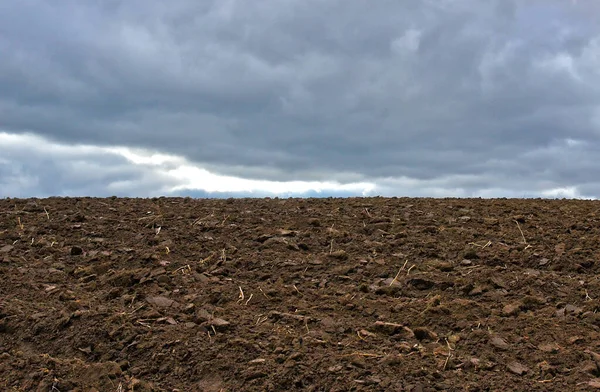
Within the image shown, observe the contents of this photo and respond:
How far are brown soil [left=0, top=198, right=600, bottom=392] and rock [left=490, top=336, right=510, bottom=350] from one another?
1 centimetres

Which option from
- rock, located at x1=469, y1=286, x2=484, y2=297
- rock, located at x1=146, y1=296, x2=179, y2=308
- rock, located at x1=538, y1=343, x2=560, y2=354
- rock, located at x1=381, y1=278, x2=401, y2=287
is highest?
→ rock, located at x1=381, y1=278, x2=401, y2=287

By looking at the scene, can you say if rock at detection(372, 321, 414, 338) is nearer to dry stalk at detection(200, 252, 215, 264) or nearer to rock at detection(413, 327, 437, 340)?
rock at detection(413, 327, 437, 340)

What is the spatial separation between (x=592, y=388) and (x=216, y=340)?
2637mm

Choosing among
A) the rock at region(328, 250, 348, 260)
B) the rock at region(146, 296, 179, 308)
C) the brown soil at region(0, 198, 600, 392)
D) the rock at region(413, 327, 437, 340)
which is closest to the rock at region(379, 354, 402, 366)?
the brown soil at region(0, 198, 600, 392)

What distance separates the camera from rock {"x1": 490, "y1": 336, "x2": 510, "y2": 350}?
4.75m

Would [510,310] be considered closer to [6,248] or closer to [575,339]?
[575,339]

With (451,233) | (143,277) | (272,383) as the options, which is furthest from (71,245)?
(451,233)

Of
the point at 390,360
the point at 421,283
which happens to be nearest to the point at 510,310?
the point at 421,283

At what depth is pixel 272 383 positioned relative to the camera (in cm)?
434

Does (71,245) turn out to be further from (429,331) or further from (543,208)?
(543,208)

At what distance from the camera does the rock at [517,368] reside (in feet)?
14.5

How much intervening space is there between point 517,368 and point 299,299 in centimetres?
192

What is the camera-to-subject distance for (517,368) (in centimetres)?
447

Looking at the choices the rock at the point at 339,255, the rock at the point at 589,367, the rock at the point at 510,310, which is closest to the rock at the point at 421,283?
the rock at the point at 510,310
